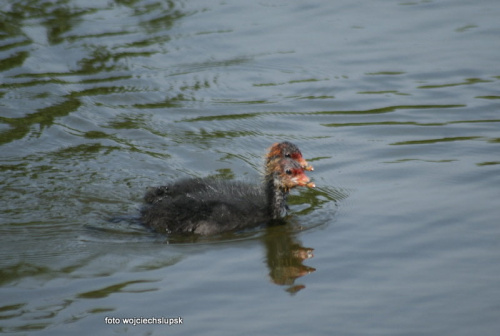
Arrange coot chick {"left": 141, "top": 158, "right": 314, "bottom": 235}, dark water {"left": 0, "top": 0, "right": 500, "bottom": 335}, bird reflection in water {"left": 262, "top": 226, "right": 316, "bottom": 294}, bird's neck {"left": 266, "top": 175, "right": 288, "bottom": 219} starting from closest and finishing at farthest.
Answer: dark water {"left": 0, "top": 0, "right": 500, "bottom": 335}
bird reflection in water {"left": 262, "top": 226, "right": 316, "bottom": 294}
coot chick {"left": 141, "top": 158, "right": 314, "bottom": 235}
bird's neck {"left": 266, "top": 175, "right": 288, "bottom": 219}

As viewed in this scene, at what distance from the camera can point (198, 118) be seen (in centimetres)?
1070

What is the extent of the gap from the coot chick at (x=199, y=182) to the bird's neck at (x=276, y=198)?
0.24 meters

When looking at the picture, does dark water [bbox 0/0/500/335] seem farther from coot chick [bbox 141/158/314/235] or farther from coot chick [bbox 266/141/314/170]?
coot chick [bbox 266/141/314/170]

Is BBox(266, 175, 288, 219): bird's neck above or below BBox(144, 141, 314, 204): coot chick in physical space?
below

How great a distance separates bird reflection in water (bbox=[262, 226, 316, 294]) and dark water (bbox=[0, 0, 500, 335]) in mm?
25

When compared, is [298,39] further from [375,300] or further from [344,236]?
[375,300]

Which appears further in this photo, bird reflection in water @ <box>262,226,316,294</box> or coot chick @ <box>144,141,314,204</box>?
coot chick @ <box>144,141,314,204</box>

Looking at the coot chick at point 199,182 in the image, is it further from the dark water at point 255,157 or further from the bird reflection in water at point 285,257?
the bird reflection in water at point 285,257

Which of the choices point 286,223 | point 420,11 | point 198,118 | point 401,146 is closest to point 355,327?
point 286,223

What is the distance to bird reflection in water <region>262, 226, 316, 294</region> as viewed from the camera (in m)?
6.98

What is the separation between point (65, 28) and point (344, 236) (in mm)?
7378

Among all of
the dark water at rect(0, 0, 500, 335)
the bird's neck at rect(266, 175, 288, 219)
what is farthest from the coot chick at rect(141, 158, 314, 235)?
the dark water at rect(0, 0, 500, 335)

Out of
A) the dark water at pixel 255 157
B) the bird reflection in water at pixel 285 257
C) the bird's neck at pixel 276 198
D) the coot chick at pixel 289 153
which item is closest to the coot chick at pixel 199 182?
the coot chick at pixel 289 153

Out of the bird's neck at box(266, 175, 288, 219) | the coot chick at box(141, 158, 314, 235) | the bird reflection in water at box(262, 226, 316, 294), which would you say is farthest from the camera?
the bird's neck at box(266, 175, 288, 219)
